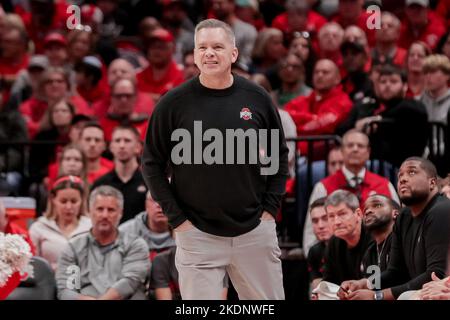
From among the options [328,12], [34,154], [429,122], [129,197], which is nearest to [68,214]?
[129,197]

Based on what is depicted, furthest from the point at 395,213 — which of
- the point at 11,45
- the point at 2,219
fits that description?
the point at 11,45

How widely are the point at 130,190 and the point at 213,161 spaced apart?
3547 mm

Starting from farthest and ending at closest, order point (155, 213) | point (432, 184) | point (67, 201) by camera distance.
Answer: point (67, 201)
point (155, 213)
point (432, 184)

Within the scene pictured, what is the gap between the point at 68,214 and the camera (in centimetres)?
885

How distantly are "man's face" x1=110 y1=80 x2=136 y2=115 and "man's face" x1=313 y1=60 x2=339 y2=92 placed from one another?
5.30 feet

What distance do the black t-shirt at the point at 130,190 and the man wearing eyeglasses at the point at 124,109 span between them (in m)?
1.01

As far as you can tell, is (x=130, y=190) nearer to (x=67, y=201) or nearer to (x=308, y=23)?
(x=67, y=201)

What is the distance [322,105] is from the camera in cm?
995

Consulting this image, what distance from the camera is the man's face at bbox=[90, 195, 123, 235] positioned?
8.18m

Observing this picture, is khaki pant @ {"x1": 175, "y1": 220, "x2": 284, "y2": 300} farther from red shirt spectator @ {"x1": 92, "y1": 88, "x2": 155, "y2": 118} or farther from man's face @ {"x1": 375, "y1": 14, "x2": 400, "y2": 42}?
man's face @ {"x1": 375, "y1": 14, "x2": 400, "y2": 42}

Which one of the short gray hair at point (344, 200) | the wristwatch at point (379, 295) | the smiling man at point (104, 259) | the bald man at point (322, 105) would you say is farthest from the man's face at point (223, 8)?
the wristwatch at point (379, 295)

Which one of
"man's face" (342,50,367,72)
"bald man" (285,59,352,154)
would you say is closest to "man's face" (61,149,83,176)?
"bald man" (285,59,352,154)
